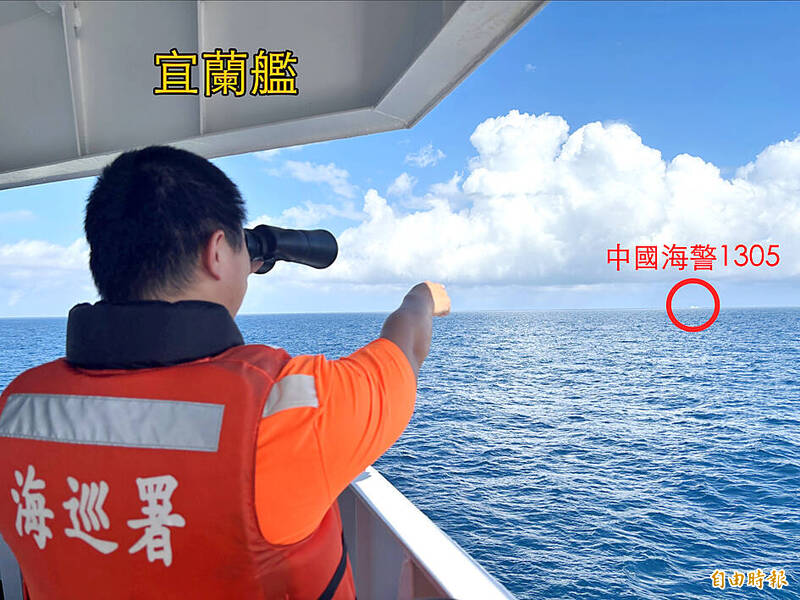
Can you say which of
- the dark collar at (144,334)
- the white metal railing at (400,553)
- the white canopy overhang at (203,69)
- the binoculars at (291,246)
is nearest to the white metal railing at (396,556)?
the white metal railing at (400,553)

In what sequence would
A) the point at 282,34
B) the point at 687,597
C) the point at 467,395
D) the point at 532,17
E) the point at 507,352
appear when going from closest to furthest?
the point at 532,17 < the point at 282,34 < the point at 687,597 < the point at 467,395 < the point at 507,352

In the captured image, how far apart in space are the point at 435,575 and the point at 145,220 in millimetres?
1028

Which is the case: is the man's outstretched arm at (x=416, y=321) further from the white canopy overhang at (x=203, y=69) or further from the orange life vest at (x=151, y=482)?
the white canopy overhang at (x=203, y=69)

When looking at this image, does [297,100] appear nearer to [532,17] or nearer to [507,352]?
[532,17]

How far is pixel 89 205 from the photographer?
2.48ft

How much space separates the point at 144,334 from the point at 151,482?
17 cm

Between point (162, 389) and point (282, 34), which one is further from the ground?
point (282, 34)

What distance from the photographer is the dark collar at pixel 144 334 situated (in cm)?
65

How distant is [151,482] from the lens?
0.62 meters

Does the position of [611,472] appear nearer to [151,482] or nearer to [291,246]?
[291,246]

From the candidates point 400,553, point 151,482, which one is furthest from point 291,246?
point 400,553

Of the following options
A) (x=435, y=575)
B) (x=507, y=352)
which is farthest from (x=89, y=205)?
(x=507, y=352)

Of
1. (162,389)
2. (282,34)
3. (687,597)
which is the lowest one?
(687,597)

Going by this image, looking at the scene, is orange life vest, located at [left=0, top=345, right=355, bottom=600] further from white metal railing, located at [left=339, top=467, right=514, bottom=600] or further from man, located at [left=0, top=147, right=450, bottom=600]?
white metal railing, located at [left=339, top=467, right=514, bottom=600]
